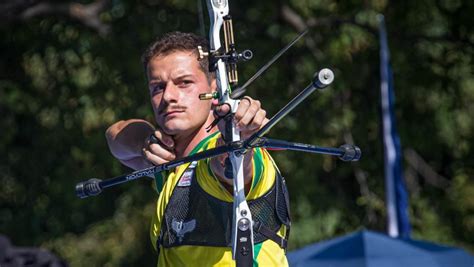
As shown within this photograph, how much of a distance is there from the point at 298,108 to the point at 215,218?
6049 millimetres

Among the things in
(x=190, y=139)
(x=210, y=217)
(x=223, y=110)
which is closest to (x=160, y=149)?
(x=190, y=139)

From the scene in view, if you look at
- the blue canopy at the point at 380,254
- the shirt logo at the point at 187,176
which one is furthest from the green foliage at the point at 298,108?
the shirt logo at the point at 187,176

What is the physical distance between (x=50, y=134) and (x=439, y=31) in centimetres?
358

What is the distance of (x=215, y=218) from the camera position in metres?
4.12

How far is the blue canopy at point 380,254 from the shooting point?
22.8 ft

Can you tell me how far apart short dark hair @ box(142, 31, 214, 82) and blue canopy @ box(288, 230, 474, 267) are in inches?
110

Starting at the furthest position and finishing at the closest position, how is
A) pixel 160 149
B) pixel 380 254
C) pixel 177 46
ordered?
pixel 380 254 < pixel 160 149 < pixel 177 46

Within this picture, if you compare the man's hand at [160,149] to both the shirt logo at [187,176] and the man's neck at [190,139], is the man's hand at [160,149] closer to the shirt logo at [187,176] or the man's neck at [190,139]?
the man's neck at [190,139]

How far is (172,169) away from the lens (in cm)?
447

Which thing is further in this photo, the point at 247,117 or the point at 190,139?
the point at 190,139

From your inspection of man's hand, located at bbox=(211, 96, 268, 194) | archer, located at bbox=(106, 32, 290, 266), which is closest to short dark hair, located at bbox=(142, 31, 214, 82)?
archer, located at bbox=(106, 32, 290, 266)

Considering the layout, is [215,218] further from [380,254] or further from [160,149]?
[380,254]

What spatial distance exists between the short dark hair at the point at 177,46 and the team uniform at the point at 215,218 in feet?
1.12

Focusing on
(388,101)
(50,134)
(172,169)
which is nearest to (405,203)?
(388,101)
